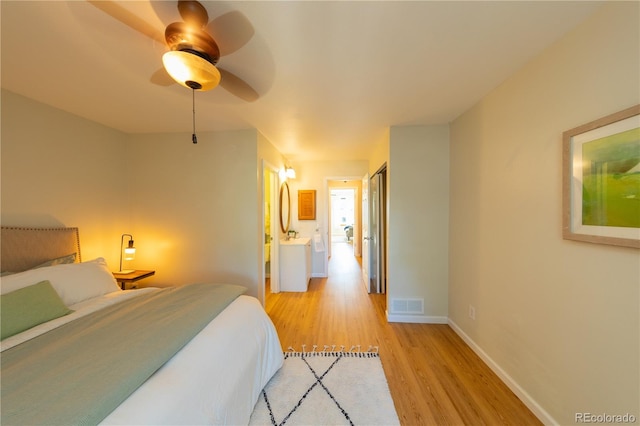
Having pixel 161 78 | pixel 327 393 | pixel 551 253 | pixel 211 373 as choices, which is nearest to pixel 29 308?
pixel 211 373

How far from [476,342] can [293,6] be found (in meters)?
3.08

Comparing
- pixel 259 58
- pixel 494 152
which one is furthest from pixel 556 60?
pixel 259 58

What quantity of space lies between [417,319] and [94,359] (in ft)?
9.71

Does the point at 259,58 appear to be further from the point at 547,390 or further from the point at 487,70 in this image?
the point at 547,390

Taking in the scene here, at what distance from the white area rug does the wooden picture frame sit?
9.54 ft

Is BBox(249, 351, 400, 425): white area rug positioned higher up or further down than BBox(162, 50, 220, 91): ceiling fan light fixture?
further down

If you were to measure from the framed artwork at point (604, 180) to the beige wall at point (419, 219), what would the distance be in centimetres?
144

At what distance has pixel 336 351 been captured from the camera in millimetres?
2221

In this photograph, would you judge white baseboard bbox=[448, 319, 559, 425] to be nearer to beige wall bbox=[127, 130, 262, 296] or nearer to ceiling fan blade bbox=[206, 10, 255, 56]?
beige wall bbox=[127, 130, 262, 296]

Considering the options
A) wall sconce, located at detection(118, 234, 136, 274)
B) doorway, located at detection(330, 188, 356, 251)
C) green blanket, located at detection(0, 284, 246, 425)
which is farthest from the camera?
doorway, located at detection(330, 188, 356, 251)

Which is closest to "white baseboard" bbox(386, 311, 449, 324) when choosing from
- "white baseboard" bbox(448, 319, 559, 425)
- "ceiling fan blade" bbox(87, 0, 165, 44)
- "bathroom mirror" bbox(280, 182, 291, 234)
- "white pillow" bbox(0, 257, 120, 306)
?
"white baseboard" bbox(448, 319, 559, 425)

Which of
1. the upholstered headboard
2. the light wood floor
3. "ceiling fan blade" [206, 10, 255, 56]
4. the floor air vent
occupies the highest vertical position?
"ceiling fan blade" [206, 10, 255, 56]

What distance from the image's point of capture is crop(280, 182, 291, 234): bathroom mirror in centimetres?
420

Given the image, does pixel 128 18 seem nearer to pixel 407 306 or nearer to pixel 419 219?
pixel 419 219
